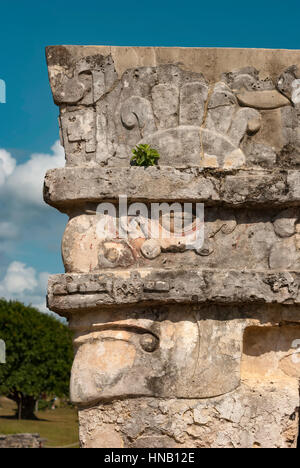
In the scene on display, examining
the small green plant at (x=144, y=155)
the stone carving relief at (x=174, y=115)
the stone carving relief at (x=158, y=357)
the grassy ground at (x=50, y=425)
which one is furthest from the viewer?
the grassy ground at (x=50, y=425)

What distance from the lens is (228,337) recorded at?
4770mm

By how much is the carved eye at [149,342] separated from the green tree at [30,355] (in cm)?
2544

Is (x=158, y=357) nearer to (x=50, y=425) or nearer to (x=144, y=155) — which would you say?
(x=144, y=155)

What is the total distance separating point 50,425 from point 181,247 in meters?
28.9

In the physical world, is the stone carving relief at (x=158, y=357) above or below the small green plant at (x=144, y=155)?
below

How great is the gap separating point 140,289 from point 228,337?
0.75m

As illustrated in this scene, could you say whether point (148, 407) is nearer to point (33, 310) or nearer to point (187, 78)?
point (187, 78)

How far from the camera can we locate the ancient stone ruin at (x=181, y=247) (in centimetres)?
471

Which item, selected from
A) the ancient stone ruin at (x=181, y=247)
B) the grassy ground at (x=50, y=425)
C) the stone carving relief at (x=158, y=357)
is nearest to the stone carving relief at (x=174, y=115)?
the ancient stone ruin at (x=181, y=247)

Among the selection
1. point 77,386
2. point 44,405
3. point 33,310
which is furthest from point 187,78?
point 44,405

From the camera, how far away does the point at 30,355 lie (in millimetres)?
30203

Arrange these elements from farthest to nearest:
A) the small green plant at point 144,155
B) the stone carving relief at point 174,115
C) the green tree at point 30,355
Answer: the green tree at point 30,355 → the stone carving relief at point 174,115 → the small green plant at point 144,155

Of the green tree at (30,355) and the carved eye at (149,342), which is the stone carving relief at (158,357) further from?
the green tree at (30,355)

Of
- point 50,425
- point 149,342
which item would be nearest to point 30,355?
point 50,425
